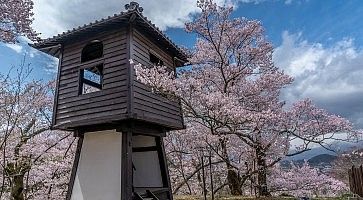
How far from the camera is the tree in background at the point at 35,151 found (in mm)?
9248

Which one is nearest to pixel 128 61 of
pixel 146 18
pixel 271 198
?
pixel 146 18

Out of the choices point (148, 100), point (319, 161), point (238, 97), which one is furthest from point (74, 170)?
point (319, 161)

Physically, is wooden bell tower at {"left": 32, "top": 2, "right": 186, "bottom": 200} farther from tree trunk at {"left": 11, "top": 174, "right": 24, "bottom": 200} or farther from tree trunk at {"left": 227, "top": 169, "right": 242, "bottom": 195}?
tree trunk at {"left": 11, "top": 174, "right": 24, "bottom": 200}

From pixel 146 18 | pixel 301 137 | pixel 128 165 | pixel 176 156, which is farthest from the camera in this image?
pixel 176 156

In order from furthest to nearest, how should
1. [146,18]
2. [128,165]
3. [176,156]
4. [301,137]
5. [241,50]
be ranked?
1. [176,156]
2. [241,50]
3. [301,137]
4. [146,18]
5. [128,165]

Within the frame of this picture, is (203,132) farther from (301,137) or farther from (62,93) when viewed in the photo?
(62,93)

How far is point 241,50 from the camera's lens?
31.1ft

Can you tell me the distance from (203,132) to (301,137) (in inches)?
109

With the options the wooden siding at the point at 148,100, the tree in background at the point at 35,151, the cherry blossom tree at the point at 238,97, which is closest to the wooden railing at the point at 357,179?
the cherry blossom tree at the point at 238,97

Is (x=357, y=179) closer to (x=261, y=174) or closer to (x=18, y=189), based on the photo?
(x=261, y=174)

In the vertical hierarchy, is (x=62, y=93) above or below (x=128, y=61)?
below

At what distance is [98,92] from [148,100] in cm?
114

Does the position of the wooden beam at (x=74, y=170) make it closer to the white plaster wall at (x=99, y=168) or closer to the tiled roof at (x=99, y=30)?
the white plaster wall at (x=99, y=168)

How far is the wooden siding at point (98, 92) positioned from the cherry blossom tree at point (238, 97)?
23.0 inches
